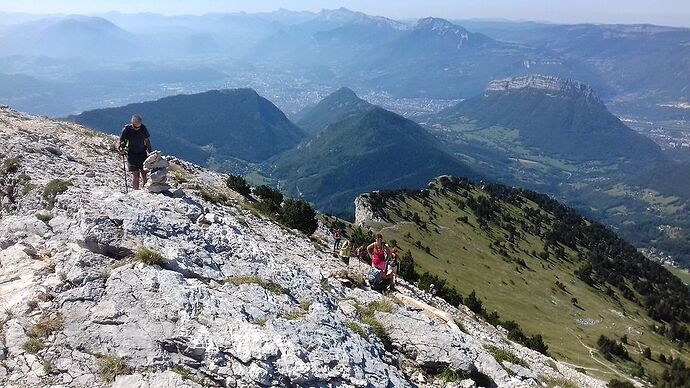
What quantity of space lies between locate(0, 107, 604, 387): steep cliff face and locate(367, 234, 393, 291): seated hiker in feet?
5.69

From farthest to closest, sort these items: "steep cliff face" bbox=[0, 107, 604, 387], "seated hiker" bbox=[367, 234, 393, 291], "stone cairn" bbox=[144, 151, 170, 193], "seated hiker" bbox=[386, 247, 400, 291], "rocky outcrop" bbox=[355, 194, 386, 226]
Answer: "rocky outcrop" bbox=[355, 194, 386, 226] → "seated hiker" bbox=[386, 247, 400, 291] → "seated hiker" bbox=[367, 234, 393, 291] → "stone cairn" bbox=[144, 151, 170, 193] → "steep cliff face" bbox=[0, 107, 604, 387]

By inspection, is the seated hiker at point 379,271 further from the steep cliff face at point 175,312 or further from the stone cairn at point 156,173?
the stone cairn at point 156,173

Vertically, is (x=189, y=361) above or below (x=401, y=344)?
above

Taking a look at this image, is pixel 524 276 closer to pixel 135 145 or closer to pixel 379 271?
pixel 379 271

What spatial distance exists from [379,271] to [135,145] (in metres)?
13.7

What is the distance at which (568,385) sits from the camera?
812 inches

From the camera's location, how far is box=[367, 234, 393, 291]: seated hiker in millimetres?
23781

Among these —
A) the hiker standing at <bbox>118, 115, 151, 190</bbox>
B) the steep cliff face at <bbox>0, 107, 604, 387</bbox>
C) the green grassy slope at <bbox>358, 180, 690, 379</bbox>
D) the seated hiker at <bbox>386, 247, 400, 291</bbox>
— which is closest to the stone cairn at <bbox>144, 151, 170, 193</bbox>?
the hiker standing at <bbox>118, 115, 151, 190</bbox>

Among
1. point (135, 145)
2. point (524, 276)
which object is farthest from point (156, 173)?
point (524, 276)

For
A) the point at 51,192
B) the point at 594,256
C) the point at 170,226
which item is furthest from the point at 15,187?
the point at 594,256

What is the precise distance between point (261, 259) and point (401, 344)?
666 centimetres

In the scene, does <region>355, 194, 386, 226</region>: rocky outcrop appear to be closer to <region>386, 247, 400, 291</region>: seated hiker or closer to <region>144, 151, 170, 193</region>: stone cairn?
<region>386, 247, 400, 291</region>: seated hiker

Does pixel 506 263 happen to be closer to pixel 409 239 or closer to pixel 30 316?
pixel 409 239

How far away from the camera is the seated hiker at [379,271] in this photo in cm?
2378
